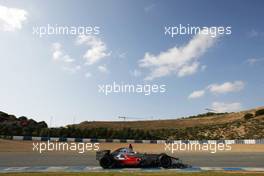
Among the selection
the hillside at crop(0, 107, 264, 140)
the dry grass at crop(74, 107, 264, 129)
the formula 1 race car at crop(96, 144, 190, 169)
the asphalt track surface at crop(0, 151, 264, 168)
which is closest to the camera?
the formula 1 race car at crop(96, 144, 190, 169)

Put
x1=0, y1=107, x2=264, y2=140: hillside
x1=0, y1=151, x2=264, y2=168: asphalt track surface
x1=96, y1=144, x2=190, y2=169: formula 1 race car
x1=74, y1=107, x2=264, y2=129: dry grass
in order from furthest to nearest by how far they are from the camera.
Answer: x1=74, y1=107, x2=264, y2=129: dry grass, x1=0, y1=107, x2=264, y2=140: hillside, x1=0, y1=151, x2=264, y2=168: asphalt track surface, x1=96, y1=144, x2=190, y2=169: formula 1 race car

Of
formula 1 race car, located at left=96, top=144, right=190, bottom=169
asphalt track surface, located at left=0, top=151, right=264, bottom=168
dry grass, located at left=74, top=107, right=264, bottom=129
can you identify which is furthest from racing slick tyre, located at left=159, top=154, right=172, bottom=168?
dry grass, located at left=74, top=107, right=264, bottom=129

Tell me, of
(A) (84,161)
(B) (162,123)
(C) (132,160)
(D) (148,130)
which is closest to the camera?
(C) (132,160)

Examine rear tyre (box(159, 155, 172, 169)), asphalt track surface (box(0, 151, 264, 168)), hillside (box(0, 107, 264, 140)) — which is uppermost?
hillside (box(0, 107, 264, 140))

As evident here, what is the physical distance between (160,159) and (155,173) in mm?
2156

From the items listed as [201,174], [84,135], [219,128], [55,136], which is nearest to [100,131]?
[84,135]

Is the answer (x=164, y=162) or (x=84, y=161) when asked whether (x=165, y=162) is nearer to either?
(x=164, y=162)

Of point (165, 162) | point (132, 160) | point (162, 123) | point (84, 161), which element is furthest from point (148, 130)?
point (132, 160)

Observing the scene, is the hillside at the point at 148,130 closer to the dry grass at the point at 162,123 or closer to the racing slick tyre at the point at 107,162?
the dry grass at the point at 162,123

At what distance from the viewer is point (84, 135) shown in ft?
188

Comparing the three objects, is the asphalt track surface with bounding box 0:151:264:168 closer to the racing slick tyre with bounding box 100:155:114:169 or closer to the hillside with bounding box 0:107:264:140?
the racing slick tyre with bounding box 100:155:114:169

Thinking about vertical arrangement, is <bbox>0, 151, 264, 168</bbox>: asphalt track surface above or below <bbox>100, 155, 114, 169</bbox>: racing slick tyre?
below

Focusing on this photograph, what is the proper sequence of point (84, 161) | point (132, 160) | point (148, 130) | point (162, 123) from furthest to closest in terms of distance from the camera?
point (162, 123)
point (148, 130)
point (84, 161)
point (132, 160)

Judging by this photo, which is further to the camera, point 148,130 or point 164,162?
point 148,130
